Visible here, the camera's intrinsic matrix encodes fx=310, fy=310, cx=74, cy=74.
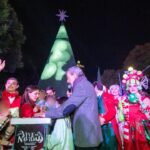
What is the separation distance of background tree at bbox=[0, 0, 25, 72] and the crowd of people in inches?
479

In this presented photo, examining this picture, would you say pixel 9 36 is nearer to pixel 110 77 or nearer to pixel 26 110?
pixel 26 110

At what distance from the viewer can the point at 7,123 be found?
548 cm

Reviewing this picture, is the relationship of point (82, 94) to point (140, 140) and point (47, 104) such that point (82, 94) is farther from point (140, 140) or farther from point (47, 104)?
point (140, 140)

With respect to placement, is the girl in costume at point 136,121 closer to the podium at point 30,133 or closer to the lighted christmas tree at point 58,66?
the podium at point 30,133

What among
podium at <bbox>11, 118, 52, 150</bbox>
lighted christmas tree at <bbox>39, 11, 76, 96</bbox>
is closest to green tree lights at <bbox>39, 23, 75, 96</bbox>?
lighted christmas tree at <bbox>39, 11, 76, 96</bbox>

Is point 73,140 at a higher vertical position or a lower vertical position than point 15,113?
lower

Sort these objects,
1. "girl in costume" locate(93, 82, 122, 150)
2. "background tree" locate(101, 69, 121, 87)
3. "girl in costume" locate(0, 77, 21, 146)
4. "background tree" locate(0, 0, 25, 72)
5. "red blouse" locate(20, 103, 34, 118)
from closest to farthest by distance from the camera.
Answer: "girl in costume" locate(0, 77, 21, 146) < "red blouse" locate(20, 103, 34, 118) < "girl in costume" locate(93, 82, 122, 150) < "background tree" locate(0, 0, 25, 72) < "background tree" locate(101, 69, 121, 87)

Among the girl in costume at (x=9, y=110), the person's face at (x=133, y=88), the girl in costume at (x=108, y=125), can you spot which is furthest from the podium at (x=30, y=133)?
the person's face at (x=133, y=88)

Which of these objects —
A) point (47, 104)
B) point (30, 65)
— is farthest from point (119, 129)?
point (30, 65)

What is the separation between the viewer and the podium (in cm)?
451

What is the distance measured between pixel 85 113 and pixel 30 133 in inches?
34.1

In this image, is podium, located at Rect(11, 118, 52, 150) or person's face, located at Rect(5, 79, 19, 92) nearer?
podium, located at Rect(11, 118, 52, 150)

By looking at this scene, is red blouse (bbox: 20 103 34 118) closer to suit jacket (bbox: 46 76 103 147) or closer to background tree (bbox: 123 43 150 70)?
suit jacket (bbox: 46 76 103 147)

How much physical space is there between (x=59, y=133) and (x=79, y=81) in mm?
918
